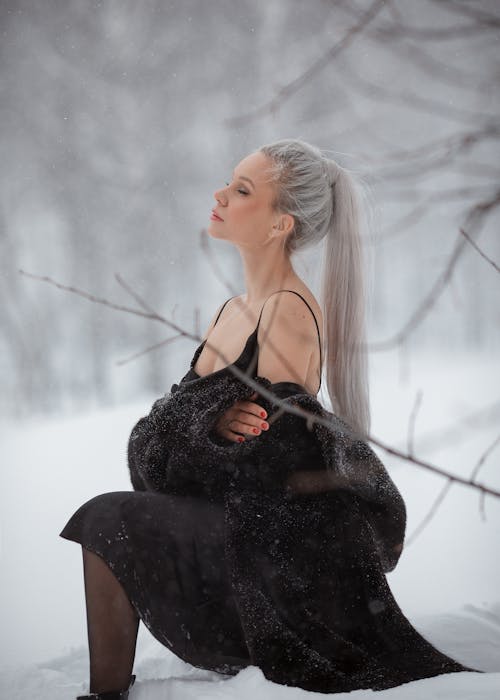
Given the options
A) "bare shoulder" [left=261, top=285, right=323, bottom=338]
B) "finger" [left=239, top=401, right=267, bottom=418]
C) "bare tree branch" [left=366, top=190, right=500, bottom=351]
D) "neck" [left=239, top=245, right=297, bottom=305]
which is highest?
"neck" [left=239, top=245, right=297, bottom=305]

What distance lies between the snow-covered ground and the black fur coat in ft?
0.16

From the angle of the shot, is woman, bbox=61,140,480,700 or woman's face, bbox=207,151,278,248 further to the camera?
woman's face, bbox=207,151,278,248

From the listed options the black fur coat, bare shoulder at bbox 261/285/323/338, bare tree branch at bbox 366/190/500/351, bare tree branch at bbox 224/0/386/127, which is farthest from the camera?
bare shoulder at bbox 261/285/323/338

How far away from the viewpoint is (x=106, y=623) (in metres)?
0.99

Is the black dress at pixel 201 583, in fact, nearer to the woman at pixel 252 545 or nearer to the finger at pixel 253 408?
the woman at pixel 252 545

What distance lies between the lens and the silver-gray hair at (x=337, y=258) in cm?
115

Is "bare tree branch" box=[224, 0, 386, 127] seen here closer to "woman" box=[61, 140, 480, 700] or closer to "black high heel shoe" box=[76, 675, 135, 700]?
"woman" box=[61, 140, 480, 700]

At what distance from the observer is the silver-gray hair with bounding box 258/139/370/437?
3.78 feet

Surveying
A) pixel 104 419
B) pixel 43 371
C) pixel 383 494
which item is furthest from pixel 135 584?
pixel 43 371

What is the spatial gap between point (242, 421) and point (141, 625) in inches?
38.1

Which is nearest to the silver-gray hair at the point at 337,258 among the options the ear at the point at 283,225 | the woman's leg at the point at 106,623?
the ear at the point at 283,225

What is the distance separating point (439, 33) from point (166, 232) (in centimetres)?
315

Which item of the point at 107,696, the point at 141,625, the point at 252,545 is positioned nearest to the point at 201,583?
the point at 252,545

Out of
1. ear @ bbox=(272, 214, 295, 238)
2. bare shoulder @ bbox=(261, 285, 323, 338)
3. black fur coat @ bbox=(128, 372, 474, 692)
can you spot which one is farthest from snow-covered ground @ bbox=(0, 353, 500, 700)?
ear @ bbox=(272, 214, 295, 238)
